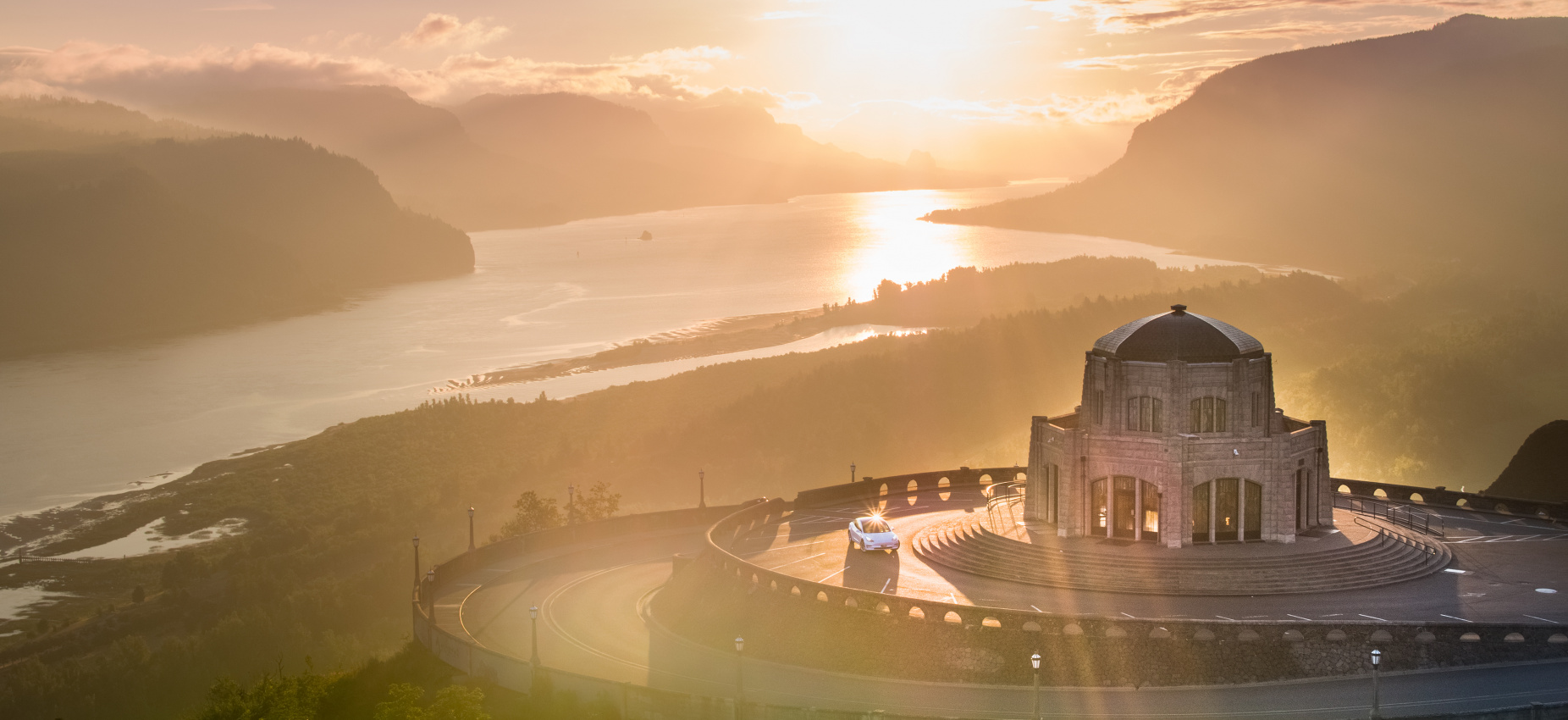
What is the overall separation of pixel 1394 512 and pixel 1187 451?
14.3 metres

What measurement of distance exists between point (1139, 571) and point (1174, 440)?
6.06 meters

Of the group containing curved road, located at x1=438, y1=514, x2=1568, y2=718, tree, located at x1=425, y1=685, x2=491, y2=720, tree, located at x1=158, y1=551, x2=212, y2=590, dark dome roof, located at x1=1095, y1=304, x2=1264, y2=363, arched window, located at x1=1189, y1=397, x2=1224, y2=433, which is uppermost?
dark dome roof, located at x1=1095, y1=304, x2=1264, y2=363

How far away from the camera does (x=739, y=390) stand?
156 m

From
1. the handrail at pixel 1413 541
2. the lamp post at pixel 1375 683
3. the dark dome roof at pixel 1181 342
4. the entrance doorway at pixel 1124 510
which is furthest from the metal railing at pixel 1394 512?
the lamp post at pixel 1375 683

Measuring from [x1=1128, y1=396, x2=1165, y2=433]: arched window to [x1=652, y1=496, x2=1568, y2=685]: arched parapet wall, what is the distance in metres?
12.7

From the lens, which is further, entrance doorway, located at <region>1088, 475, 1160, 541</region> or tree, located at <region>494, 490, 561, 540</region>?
tree, located at <region>494, 490, 561, 540</region>

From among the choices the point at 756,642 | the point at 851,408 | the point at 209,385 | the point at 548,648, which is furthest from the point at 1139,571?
the point at 209,385

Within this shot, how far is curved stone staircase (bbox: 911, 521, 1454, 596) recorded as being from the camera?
160 ft

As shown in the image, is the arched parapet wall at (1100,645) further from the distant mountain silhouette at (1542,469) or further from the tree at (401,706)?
the distant mountain silhouette at (1542,469)

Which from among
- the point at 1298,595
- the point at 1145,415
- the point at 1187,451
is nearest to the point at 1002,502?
the point at 1145,415

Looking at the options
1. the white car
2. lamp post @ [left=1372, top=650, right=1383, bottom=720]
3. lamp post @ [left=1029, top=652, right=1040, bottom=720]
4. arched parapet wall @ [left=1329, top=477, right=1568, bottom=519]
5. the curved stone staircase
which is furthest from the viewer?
→ arched parapet wall @ [left=1329, top=477, right=1568, bottom=519]

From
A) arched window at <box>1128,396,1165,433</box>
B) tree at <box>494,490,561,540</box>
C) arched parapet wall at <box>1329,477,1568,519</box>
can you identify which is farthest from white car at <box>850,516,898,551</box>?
tree at <box>494,490,561,540</box>

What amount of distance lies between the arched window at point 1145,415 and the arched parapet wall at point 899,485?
15.1 m

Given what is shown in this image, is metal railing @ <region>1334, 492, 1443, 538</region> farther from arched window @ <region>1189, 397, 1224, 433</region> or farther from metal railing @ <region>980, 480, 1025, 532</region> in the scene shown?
metal railing @ <region>980, 480, 1025, 532</region>
